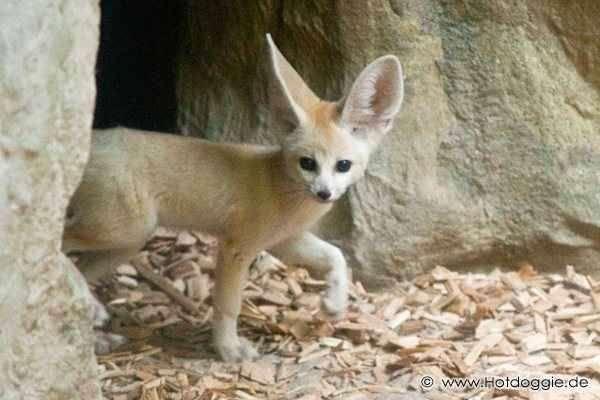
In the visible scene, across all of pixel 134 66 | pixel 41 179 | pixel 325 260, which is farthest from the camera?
pixel 134 66

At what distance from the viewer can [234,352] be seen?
4574 mm

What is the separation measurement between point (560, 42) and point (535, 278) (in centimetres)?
121

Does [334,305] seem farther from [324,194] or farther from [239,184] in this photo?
[239,184]

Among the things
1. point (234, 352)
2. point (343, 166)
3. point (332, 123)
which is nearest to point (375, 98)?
point (332, 123)

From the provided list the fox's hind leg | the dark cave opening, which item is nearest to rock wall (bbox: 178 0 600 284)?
the fox's hind leg

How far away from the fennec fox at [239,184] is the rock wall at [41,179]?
116 centimetres

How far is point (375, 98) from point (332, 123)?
0.22 m

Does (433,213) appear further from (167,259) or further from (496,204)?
(167,259)

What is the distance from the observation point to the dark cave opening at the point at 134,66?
22.1ft

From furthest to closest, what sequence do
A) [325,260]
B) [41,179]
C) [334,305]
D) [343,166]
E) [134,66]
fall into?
[134,66] < [325,260] < [334,305] < [343,166] < [41,179]

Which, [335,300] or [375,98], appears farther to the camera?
[335,300]

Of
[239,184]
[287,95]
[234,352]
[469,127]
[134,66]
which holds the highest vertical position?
[287,95]

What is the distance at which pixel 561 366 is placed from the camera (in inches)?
171

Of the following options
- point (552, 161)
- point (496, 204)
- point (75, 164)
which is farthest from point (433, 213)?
point (75, 164)
